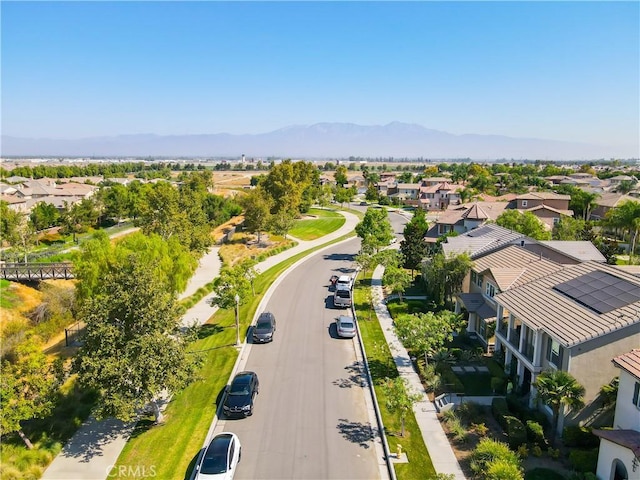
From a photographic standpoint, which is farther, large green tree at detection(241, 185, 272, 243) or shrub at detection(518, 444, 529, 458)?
large green tree at detection(241, 185, 272, 243)

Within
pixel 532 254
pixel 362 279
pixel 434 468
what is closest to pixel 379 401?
pixel 434 468

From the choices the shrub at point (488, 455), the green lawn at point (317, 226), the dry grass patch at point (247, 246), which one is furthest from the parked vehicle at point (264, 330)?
the green lawn at point (317, 226)

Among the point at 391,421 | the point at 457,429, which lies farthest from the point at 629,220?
the point at 391,421

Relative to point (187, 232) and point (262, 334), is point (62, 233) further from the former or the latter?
point (262, 334)

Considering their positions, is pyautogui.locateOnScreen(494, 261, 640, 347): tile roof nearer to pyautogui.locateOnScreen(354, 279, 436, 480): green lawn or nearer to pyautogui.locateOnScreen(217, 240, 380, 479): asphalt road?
pyautogui.locateOnScreen(354, 279, 436, 480): green lawn

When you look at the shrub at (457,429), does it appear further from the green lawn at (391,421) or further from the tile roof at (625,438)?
the tile roof at (625,438)

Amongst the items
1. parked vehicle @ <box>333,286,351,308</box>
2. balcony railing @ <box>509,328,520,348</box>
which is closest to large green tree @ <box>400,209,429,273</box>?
parked vehicle @ <box>333,286,351,308</box>
